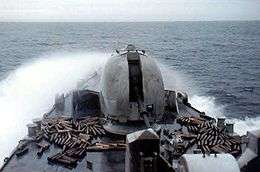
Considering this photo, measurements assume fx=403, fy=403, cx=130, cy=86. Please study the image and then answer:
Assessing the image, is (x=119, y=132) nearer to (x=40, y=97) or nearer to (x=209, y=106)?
(x=40, y=97)

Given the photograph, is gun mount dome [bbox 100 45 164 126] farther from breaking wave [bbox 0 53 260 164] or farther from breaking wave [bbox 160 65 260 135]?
breaking wave [bbox 160 65 260 135]

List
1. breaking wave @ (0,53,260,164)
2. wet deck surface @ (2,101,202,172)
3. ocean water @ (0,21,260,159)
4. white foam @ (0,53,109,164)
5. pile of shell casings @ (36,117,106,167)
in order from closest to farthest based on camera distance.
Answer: wet deck surface @ (2,101,202,172), pile of shell casings @ (36,117,106,167), white foam @ (0,53,109,164), breaking wave @ (0,53,260,164), ocean water @ (0,21,260,159)

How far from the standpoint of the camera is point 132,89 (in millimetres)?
18250

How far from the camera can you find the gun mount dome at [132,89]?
59.1 ft

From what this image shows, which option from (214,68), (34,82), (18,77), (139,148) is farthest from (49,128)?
(214,68)

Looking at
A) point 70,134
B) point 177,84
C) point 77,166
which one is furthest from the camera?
point 177,84

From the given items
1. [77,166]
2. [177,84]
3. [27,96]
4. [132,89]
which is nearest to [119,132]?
[132,89]

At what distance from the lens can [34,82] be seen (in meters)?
49.4

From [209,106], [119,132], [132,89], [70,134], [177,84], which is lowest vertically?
[177,84]

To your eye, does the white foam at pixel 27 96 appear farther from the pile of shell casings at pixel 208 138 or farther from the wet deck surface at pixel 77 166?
the pile of shell casings at pixel 208 138

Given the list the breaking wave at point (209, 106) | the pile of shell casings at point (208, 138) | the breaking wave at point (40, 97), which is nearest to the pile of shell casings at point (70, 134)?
the pile of shell casings at point (208, 138)

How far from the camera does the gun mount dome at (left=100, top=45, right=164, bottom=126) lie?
709 inches

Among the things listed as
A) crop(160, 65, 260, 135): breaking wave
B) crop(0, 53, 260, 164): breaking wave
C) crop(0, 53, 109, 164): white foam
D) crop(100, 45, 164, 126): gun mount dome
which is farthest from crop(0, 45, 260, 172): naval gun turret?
crop(160, 65, 260, 135): breaking wave

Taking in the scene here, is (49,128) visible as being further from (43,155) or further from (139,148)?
(139,148)
